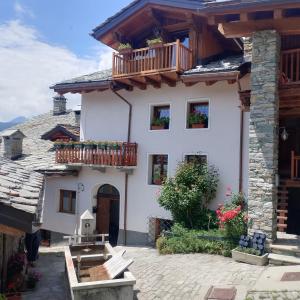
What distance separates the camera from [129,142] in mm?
17453

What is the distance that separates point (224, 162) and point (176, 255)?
4333mm

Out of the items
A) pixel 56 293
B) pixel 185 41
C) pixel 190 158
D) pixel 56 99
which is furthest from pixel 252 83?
pixel 56 99

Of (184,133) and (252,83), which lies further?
(184,133)

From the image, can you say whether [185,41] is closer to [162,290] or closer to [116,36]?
[116,36]

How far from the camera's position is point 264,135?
11.3 m

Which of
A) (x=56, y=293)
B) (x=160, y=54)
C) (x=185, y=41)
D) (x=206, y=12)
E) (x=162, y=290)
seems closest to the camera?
(x=162, y=290)

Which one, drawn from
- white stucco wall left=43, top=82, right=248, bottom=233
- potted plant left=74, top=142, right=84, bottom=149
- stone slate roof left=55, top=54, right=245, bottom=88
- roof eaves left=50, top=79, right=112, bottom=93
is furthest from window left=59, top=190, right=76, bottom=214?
stone slate roof left=55, top=54, right=245, bottom=88

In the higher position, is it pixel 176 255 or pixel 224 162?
pixel 224 162

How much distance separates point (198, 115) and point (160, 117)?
2.08 metres

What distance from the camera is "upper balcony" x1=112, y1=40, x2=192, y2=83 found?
15422mm

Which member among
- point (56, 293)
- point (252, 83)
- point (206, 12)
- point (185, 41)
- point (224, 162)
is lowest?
point (56, 293)

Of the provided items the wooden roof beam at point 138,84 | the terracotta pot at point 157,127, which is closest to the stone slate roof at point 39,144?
the terracotta pot at point 157,127

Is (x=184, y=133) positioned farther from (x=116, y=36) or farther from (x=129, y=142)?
(x=116, y=36)

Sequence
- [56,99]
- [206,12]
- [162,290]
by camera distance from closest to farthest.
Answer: [162,290]
[206,12]
[56,99]
